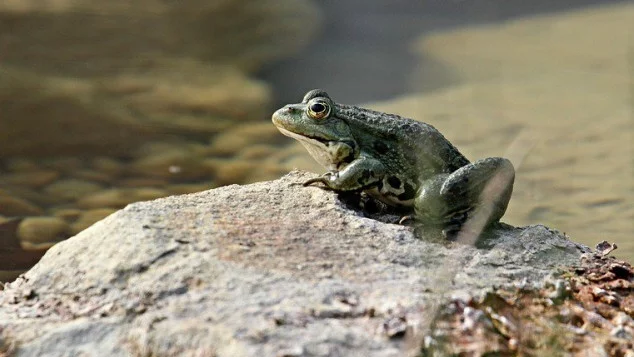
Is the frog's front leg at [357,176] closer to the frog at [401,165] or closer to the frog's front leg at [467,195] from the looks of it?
the frog at [401,165]

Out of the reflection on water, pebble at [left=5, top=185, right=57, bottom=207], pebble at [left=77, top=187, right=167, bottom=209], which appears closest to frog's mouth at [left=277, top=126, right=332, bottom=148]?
the reflection on water

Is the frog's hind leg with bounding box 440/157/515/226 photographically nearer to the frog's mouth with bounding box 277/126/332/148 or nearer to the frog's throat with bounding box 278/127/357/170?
the frog's throat with bounding box 278/127/357/170

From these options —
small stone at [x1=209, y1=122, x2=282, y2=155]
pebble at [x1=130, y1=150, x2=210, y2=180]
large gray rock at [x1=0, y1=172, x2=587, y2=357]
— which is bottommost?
large gray rock at [x1=0, y1=172, x2=587, y2=357]

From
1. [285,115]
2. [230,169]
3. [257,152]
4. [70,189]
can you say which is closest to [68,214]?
[70,189]

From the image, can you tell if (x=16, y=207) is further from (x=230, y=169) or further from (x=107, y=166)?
(x=230, y=169)

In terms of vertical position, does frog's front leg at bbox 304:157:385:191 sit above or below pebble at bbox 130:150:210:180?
below

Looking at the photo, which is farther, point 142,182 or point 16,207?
point 142,182

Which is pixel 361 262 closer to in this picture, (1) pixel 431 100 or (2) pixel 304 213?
(2) pixel 304 213
